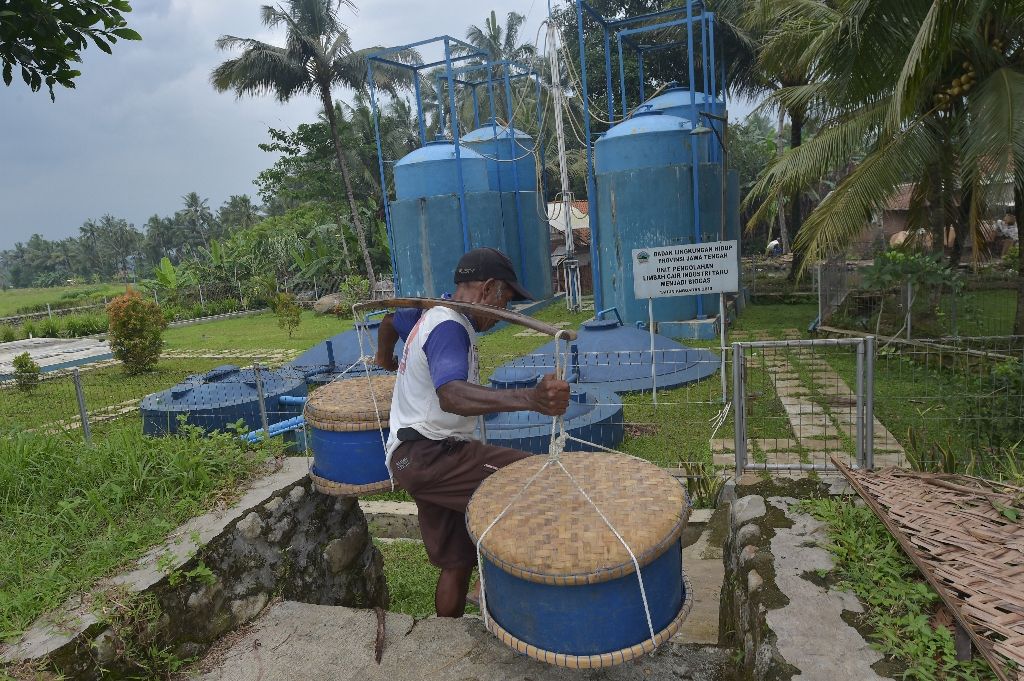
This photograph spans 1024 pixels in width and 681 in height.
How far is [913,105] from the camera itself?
23.9ft

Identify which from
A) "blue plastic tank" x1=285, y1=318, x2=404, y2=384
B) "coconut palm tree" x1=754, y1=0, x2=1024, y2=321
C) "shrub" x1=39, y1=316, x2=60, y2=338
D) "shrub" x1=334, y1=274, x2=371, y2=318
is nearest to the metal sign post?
"coconut palm tree" x1=754, y1=0, x2=1024, y2=321

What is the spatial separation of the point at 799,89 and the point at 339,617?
12.0 meters

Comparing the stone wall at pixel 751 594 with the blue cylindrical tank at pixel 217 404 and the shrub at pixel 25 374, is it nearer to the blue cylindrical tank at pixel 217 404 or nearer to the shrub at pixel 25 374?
the blue cylindrical tank at pixel 217 404

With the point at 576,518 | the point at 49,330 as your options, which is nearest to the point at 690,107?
the point at 576,518

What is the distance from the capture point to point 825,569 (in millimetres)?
2734

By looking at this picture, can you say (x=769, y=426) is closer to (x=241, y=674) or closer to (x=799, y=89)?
(x=241, y=674)

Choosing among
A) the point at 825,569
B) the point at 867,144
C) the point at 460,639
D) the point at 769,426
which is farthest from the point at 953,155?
the point at 460,639

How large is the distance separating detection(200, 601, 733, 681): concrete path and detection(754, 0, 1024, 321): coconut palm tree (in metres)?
5.94

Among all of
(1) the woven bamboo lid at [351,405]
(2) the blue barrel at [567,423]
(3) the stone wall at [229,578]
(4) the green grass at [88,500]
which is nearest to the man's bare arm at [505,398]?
(1) the woven bamboo lid at [351,405]

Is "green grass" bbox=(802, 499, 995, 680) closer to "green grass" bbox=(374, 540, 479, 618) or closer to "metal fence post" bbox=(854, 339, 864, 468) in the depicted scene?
"metal fence post" bbox=(854, 339, 864, 468)

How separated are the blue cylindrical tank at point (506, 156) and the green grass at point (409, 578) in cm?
1374

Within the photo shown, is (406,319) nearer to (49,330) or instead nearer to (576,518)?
(576,518)

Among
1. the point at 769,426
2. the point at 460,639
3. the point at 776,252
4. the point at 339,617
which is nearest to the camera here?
the point at 460,639

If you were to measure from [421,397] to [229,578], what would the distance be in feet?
4.15
